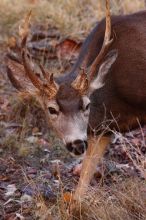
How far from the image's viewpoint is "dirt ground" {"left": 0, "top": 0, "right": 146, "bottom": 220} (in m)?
5.26

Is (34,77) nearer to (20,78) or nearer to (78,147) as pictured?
(20,78)

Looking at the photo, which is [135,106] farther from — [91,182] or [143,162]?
[143,162]

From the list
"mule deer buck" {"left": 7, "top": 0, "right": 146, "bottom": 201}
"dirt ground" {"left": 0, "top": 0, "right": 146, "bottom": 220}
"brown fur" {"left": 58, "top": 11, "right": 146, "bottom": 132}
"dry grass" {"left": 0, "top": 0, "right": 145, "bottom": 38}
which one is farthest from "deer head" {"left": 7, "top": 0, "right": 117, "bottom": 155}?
"dry grass" {"left": 0, "top": 0, "right": 145, "bottom": 38}

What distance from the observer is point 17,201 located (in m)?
6.12

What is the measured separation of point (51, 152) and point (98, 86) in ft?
5.16

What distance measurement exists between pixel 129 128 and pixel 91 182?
0.66 metres

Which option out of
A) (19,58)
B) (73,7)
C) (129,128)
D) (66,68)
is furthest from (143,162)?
(73,7)

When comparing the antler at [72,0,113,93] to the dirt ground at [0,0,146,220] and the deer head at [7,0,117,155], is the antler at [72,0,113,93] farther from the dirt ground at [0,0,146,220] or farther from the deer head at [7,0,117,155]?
the dirt ground at [0,0,146,220]

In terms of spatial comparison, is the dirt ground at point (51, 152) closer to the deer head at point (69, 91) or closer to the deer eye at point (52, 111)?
the deer head at point (69, 91)

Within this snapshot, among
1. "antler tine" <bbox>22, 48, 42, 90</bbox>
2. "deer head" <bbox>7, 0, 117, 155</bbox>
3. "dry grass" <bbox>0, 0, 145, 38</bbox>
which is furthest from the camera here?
"dry grass" <bbox>0, 0, 145, 38</bbox>

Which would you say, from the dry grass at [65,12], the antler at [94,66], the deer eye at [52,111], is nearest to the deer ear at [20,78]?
the deer eye at [52,111]

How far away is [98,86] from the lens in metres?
6.54

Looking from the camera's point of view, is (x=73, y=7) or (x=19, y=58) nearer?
(x=19, y=58)

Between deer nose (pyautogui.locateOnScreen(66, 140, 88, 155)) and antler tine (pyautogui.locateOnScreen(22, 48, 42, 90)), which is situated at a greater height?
antler tine (pyautogui.locateOnScreen(22, 48, 42, 90))
